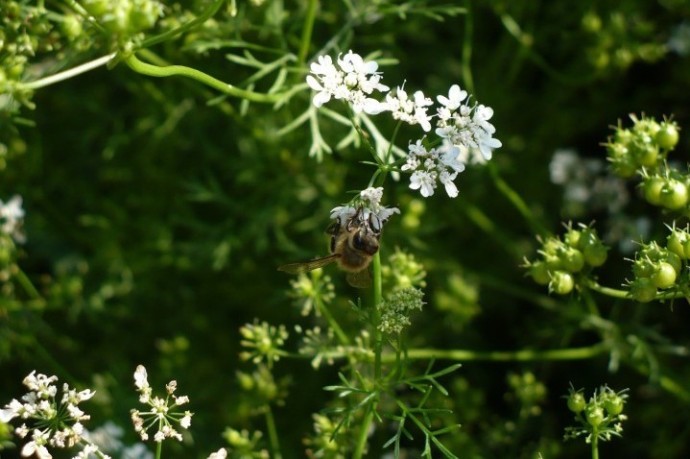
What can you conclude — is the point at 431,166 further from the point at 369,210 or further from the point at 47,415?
the point at 47,415

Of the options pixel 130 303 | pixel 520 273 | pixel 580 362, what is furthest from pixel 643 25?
pixel 130 303

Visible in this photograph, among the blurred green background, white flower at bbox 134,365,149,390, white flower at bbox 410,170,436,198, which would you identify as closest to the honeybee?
white flower at bbox 410,170,436,198

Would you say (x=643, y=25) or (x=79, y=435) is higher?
(x=643, y=25)

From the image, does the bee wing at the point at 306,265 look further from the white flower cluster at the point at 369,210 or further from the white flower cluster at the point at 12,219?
the white flower cluster at the point at 12,219

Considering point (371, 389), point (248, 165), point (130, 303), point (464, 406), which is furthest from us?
point (130, 303)

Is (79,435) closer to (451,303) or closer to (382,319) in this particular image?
(382,319)

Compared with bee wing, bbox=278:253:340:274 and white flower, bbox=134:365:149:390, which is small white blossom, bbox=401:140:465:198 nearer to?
bee wing, bbox=278:253:340:274

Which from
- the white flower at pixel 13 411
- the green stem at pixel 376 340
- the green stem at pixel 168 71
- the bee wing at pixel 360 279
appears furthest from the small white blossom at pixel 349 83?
the white flower at pixel 13 411
